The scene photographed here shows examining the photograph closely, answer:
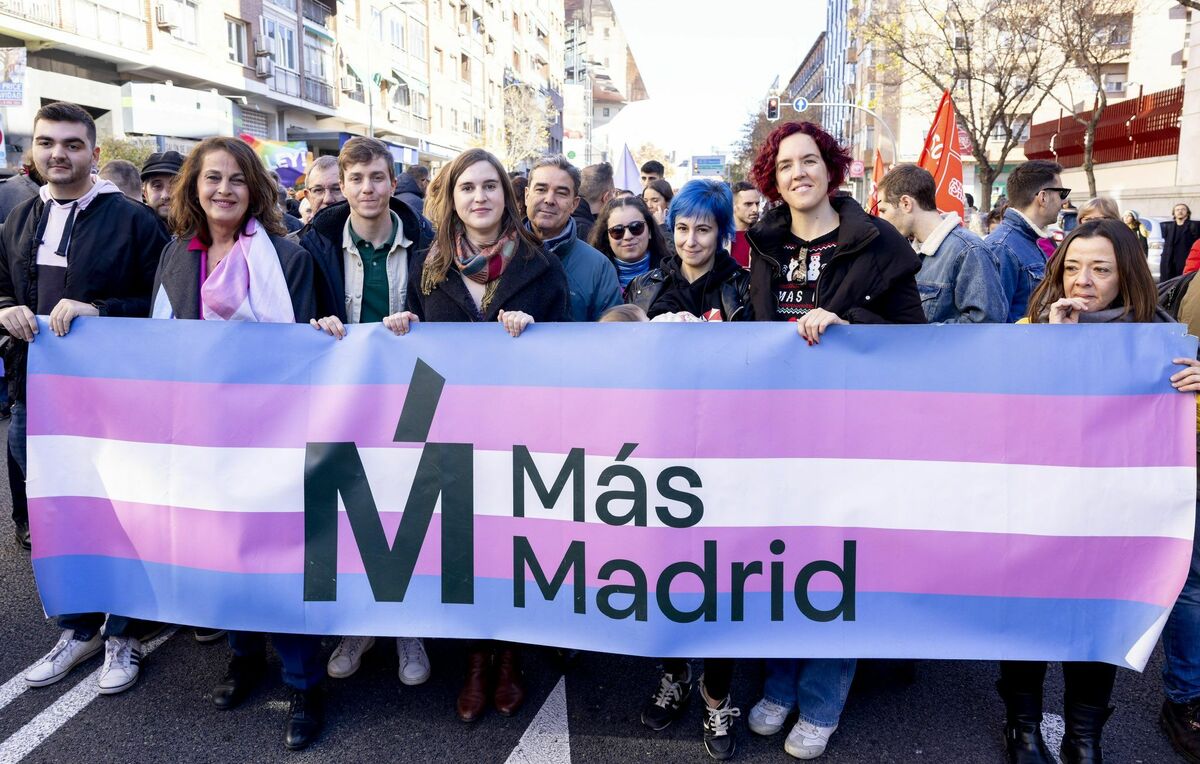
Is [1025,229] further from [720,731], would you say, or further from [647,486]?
[720,731]

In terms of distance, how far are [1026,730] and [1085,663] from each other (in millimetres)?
289

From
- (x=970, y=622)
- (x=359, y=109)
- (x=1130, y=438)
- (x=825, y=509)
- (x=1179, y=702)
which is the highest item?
(x=359, y=109)

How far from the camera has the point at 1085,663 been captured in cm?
300

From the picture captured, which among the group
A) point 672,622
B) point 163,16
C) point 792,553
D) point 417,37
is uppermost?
point 417,37

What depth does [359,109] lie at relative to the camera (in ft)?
126

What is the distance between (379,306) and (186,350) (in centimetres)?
79

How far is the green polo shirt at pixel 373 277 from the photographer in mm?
3883

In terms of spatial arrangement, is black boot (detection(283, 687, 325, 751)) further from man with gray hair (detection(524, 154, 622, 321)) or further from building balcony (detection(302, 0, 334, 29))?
building balcony (detection(302, 0, 334, 29))

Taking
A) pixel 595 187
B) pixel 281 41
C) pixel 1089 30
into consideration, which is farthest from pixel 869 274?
pixel 281 41

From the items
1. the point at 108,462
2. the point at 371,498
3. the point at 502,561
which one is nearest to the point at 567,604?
the point at 502,561

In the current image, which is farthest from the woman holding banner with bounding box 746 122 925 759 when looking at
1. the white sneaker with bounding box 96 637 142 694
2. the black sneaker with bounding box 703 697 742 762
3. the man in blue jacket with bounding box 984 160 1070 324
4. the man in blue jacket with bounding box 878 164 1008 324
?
the white sneaker with bounding box 96 637 142 694

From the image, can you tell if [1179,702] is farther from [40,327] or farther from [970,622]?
[40,327]

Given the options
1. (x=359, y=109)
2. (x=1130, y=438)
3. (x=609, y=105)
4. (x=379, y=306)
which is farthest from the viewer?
(x=609, y=105)

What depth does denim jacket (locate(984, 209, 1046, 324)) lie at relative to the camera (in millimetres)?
5164
